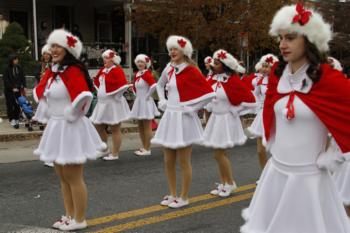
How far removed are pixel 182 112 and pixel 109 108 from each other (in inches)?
145

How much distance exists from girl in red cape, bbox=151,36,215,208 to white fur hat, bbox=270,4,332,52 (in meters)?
2.94

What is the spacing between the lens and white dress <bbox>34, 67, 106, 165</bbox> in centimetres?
514

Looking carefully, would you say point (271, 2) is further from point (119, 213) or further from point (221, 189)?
point (119, 213)

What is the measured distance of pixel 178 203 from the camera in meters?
6.33

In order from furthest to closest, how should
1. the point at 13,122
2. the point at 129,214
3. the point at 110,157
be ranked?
the point at 13,122 → the point at 110,157 → the point at 129,214

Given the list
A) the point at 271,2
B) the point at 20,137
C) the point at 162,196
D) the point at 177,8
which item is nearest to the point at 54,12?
the point at 177,8

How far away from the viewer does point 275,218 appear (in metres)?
3.43

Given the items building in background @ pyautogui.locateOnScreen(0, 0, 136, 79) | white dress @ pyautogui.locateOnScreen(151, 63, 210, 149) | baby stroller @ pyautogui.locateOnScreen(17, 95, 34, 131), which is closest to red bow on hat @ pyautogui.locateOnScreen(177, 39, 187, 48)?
white dress @ pyautogui.locateOnScreen(151, 63, 210, 149)

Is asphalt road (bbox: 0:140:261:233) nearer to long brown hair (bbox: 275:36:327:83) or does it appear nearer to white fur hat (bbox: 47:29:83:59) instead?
white fur hat (bbox: 47:29:83:59)

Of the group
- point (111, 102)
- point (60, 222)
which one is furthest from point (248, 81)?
point (60, 222)

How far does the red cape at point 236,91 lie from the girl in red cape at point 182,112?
26.9 inches

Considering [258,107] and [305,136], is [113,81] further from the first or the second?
[305,136]

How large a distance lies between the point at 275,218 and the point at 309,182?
1.15 ft

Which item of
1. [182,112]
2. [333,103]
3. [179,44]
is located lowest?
[182,112]
